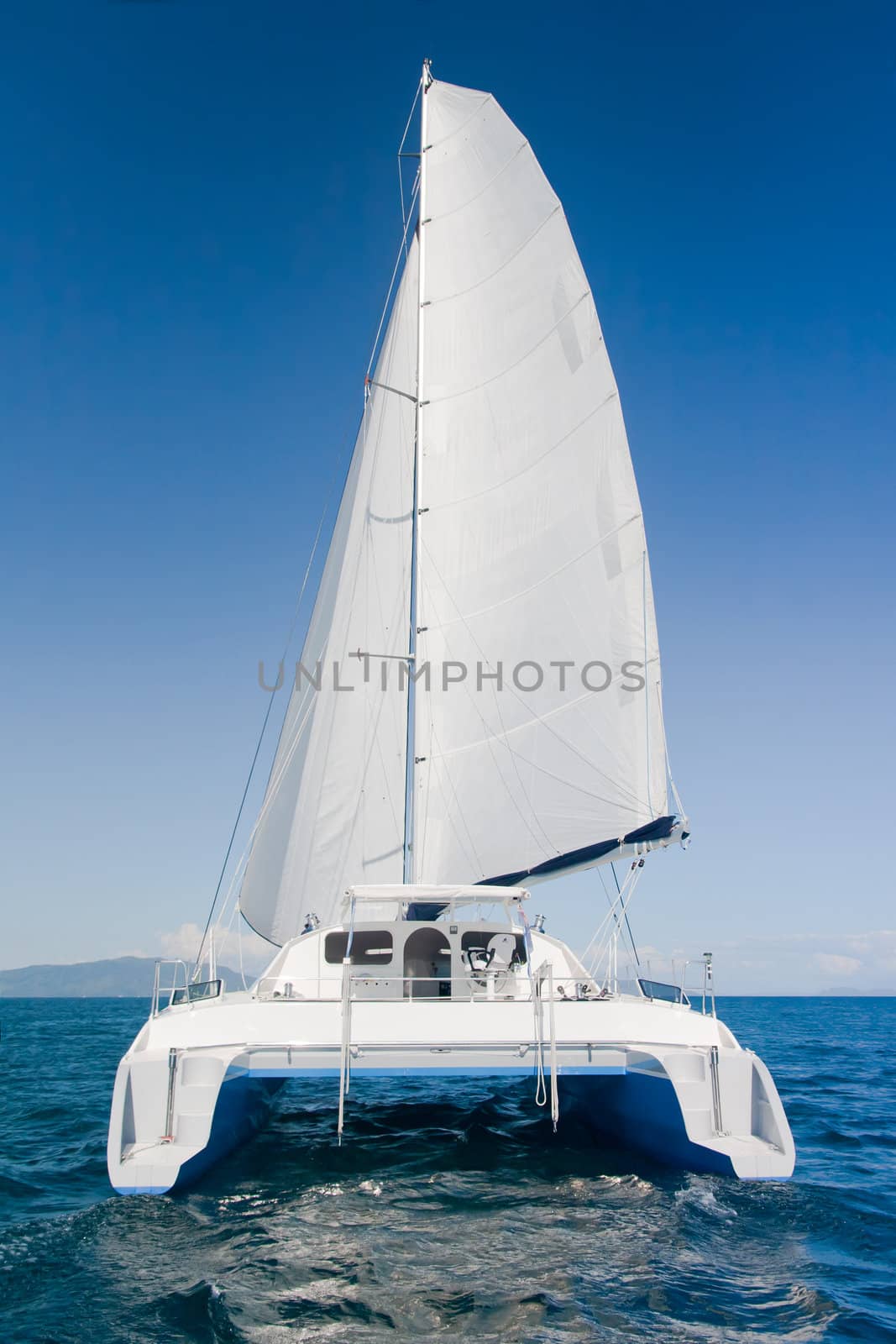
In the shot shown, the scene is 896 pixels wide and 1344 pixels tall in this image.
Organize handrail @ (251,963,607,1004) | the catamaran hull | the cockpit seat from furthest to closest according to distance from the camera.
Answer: the cockpit seat → handrail @ (251,963,607,1004) → the catamaran hull

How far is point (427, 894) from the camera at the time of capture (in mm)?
11219

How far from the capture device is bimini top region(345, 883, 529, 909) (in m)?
11.2

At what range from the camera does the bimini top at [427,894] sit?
36.7ft

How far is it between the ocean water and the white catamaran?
4.16ft

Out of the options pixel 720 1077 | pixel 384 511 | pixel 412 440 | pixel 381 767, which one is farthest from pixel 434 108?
pixel 720 1077

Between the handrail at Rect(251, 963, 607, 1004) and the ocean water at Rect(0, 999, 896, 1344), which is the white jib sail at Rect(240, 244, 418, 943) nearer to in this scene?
the handrail at Rect(251, 963, 607, 1004)

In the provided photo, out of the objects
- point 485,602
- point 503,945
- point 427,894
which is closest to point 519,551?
point 485,602

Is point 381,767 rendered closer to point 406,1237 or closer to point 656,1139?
point 656,1139

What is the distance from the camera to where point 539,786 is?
14.7 metres

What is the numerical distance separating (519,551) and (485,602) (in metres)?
1.08

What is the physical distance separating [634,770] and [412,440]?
7.68 meters

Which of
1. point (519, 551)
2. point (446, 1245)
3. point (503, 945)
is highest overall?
point (519, 551)

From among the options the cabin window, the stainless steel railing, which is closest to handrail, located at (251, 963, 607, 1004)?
the stainless steel railing

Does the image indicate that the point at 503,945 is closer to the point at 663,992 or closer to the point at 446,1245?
the point at 663,992
